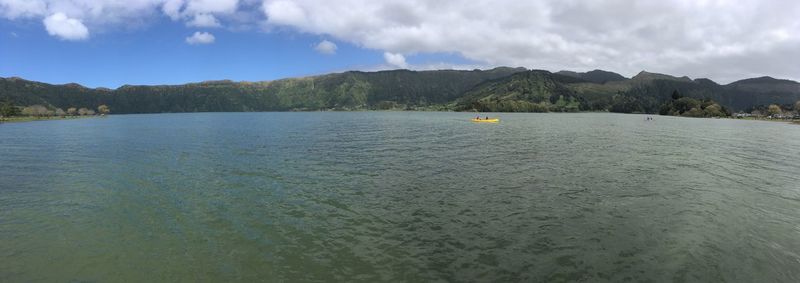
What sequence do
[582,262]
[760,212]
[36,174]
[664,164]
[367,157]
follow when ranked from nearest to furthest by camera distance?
[582,262], [760,212], [36,174], [664,164], [367,157]

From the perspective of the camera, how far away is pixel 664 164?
5391 cm

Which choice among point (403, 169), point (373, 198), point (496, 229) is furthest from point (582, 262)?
point (403, 169)

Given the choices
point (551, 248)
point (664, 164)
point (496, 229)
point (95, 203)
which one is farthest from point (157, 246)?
point (664, 164)

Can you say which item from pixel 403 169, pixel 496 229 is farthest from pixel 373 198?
pixel 403 169

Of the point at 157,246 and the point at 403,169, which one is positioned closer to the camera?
the point at 157,246

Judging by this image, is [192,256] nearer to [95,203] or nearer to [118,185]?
[95,203]

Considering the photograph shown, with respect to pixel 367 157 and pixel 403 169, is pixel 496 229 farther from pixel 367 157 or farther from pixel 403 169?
pixel 367 157

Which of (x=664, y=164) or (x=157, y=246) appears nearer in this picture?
(x=157, y=246)

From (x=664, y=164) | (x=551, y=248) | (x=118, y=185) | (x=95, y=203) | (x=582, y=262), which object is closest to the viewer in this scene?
(x=582, y=262)

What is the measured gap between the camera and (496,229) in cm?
2548

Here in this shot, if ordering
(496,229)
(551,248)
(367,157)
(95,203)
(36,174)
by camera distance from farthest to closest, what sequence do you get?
1. (367,157)
2. (36,174)
3. (95,203)
4. (496,229)
5. (551,248)

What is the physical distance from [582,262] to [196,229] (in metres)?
22.6

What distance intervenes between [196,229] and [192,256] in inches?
190

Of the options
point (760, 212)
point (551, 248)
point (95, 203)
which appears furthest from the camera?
point (95, 203)
